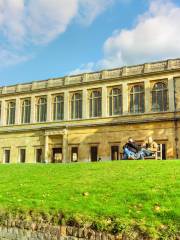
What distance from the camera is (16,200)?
1370 cm

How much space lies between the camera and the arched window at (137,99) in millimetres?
42031

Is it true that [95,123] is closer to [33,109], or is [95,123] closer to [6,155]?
[33,109]

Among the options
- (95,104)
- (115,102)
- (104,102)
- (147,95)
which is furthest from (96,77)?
(147,95)

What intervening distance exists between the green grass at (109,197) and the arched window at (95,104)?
27.2 meters

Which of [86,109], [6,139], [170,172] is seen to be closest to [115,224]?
[170,172]

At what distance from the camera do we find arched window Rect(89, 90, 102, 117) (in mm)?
44781

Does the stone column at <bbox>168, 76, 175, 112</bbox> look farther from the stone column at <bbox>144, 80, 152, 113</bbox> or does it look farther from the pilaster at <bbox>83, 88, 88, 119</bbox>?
the pilaster at <bbox>83, 88, 88, 119</bbox>

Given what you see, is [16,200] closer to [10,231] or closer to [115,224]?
[10,231]

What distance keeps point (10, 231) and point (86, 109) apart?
3392 centimetres

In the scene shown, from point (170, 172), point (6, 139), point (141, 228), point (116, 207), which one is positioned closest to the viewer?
point (141, 228)

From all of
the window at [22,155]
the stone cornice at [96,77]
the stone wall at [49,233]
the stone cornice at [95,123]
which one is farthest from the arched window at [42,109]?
the stone wall at [49,233]

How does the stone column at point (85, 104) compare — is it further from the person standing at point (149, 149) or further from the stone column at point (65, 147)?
the person standing at point (149, 149)

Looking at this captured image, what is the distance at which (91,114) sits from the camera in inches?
1779

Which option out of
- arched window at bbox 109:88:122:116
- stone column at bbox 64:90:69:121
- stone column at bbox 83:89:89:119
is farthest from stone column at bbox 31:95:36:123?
arched window at bbox 109:88:122:116
